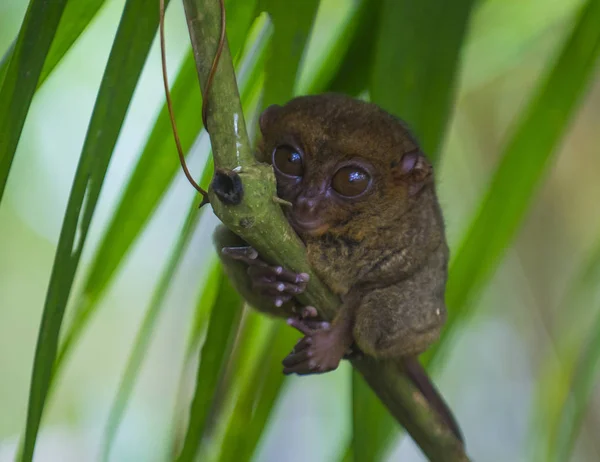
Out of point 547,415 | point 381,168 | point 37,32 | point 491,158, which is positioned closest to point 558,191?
point 491,158

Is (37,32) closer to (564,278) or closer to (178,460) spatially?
(178,460)

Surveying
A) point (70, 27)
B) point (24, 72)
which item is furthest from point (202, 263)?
point (24, 72)

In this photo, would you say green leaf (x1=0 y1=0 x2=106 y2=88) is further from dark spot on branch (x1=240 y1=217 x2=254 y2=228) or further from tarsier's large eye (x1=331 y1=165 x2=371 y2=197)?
tarsier's large eye (x1=331 y1=165 x2=371 y2=197)

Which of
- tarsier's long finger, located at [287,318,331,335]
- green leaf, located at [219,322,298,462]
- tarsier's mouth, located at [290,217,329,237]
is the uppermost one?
tarsier's mouth, located at [290,217,329,237]

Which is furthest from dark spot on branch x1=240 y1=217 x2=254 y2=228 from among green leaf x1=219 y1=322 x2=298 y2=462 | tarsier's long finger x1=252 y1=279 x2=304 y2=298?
green leaf x1=219 y1=322 x2=298 y2=462

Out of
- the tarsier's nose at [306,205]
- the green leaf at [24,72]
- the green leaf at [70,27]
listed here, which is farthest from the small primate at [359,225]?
the green leaf at [24,72]

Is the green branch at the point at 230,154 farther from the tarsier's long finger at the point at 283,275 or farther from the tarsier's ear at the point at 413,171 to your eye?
the tarsier's ear at the point at 413,171
